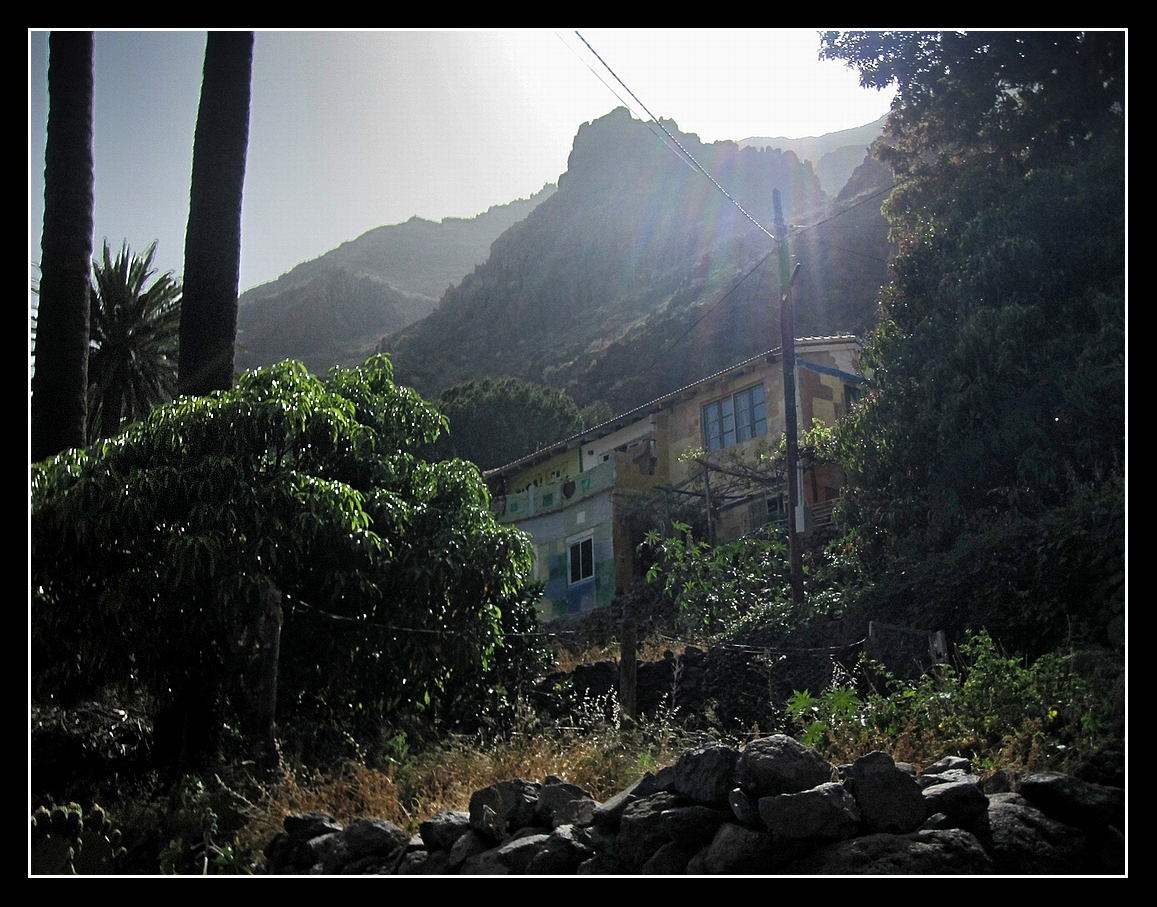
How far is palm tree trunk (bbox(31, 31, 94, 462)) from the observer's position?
1095 cm

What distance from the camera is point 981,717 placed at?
26.5 ft

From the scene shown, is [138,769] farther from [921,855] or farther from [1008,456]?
[1008,456]

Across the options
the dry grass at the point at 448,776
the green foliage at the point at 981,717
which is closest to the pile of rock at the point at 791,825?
the green foliage at the point at 981,717

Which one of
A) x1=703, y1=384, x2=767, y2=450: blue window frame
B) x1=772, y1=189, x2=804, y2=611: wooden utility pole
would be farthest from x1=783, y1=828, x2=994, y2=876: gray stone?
x1=703, y1=384, x2=767, y2=450: blue window frame

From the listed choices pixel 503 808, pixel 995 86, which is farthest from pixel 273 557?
pixel 995 86

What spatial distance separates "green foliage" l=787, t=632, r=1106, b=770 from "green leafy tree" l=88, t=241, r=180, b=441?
11.2 metres

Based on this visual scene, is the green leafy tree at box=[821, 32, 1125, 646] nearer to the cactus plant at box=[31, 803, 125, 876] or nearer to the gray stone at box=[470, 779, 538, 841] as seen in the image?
the gray stone at box=[470, 779, 538, 841]

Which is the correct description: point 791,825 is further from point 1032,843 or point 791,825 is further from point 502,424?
point 502,424

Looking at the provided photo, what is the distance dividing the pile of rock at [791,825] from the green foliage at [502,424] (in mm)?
29426

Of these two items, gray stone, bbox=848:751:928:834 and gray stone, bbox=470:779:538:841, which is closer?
gray stone, bbox=848:751:928:834

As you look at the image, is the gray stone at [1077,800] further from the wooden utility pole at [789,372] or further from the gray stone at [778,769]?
the wooden utility pole at [789,372]

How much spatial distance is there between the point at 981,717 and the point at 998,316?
30.0 feet

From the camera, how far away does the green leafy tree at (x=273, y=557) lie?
8711mm
